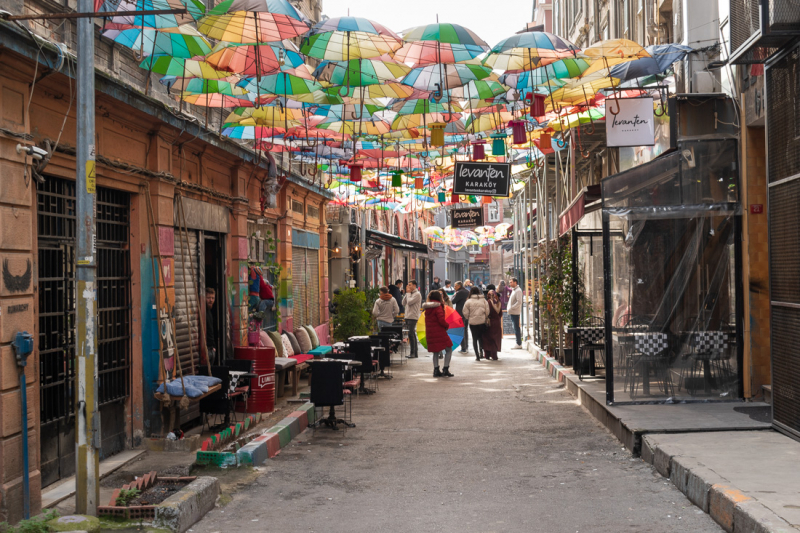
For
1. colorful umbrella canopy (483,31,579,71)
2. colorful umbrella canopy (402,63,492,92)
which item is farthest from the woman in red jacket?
colorful umbrella canopy (483,31,579,71)

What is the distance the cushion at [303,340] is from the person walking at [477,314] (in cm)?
491

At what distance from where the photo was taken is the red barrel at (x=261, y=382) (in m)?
11.9

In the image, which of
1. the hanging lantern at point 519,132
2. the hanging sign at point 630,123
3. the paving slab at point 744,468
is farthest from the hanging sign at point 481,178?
the paving slab at point 744,468

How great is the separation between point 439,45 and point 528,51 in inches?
49.1

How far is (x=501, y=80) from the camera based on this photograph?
11.6 m

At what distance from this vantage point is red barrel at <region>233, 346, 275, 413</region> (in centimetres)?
1192

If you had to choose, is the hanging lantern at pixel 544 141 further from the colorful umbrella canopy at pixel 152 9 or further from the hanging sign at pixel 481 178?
the colorful umbrella canopy at pixel 152 9

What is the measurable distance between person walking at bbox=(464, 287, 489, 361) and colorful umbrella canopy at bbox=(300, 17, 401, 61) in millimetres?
12134

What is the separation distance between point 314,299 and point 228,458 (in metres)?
12.7

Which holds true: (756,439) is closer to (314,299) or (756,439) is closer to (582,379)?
(582,379)

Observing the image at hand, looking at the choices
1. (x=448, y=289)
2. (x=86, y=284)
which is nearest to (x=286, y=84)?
(x=86, y=284)

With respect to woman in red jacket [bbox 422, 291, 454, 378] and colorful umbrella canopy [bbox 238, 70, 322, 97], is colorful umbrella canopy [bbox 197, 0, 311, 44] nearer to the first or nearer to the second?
colorful umbrella canopy [bbox 238, 70, 322, 97]

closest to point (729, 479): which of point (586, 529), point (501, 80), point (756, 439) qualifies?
point (586, 529)

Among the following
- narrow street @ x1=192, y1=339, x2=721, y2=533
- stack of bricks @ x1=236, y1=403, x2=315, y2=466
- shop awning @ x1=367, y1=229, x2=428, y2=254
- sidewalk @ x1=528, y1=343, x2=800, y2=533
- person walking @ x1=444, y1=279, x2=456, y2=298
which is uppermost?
shop awning @ x1=367, y1=229, x2=428, y2=254
